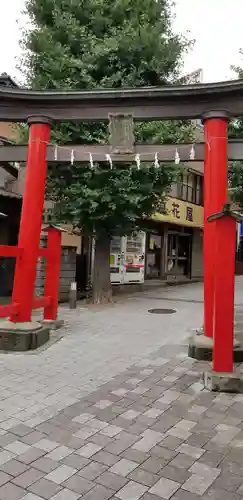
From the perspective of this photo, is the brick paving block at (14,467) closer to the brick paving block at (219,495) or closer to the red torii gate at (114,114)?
the brick paving block at (219,495)

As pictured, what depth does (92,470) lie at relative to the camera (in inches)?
122

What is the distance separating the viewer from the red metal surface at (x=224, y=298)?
5.04 m

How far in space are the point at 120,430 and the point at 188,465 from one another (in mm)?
832

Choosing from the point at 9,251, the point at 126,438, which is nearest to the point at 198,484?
the point at 126,438

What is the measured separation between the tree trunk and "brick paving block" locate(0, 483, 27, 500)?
30.3ft

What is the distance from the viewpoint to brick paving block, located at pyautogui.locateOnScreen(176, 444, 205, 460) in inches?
133

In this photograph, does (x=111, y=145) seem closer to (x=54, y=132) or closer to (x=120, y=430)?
(x=54, y=132)

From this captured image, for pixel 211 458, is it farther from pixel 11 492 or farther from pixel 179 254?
pixel 179 254

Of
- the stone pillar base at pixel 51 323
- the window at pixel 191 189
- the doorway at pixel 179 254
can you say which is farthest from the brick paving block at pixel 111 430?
the window at pixel 191 189

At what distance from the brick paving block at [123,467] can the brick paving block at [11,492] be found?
2.39 feet

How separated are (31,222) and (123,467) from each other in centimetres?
481

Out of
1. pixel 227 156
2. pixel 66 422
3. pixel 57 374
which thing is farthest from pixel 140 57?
pixel 66 422

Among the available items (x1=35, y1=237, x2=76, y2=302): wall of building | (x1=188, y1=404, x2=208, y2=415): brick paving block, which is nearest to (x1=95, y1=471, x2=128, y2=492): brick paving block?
(x1=188, y1=404, x2=208, y2=415): brick paving block

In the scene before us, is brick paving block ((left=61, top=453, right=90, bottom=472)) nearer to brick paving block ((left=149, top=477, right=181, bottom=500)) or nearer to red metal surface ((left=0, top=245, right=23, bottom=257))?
brick paving block ((left=149, top=477, right=181, bottom=500))
